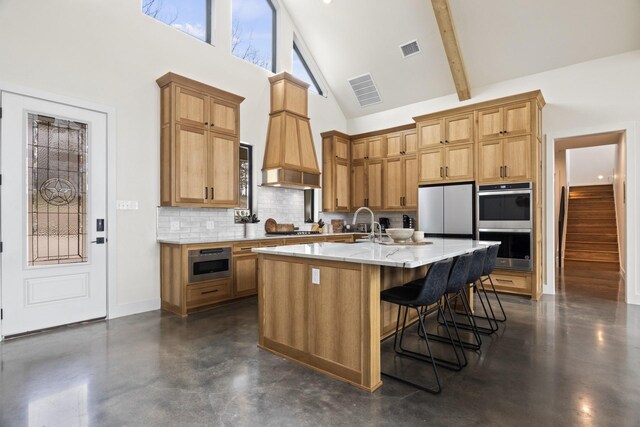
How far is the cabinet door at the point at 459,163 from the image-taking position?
17.4 ft

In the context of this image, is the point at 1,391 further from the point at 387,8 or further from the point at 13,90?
the point at 387,8

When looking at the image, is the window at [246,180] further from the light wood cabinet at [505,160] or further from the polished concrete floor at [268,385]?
the light wood cabinet at [505,160]

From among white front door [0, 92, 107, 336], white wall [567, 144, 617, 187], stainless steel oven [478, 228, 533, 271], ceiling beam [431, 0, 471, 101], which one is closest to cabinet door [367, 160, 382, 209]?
ceiling beam [431, 0, 471, 101]

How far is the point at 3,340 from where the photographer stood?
3186mm

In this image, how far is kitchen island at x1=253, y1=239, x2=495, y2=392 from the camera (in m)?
2.25

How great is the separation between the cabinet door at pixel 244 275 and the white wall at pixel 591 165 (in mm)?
10422

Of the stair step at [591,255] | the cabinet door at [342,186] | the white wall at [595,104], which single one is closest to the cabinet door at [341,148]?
the cabinet door at [342,186]

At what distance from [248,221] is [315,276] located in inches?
122

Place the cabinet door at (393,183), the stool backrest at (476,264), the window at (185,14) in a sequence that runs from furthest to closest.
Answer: the cabinet door at (393,183) → the window at (185,14) → the stool backrest at (476,264)

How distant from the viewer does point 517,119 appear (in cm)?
489

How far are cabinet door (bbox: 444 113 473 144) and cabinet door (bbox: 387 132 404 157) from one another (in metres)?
1.09

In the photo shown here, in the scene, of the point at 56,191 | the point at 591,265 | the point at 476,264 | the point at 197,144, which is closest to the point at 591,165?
the point at 591,265

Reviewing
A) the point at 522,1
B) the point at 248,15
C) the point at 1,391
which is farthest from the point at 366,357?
the point at 248,15

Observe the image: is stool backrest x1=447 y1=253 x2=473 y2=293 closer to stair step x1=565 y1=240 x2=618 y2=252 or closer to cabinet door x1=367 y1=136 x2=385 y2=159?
cabinet door x1=367 y1=136 x2=385 y2=159
